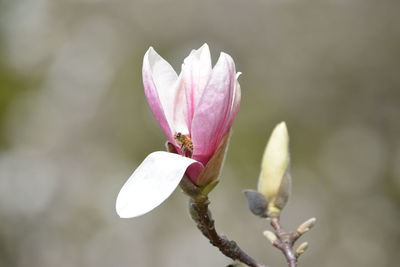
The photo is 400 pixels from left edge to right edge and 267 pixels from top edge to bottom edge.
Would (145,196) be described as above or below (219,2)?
below

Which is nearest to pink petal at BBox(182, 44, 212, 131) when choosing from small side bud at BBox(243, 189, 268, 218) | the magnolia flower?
the magnolia flower

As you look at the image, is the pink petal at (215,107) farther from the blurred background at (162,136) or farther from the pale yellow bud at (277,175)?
the blurred background at (162,136)

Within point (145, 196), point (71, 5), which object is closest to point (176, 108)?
point (145, 196)

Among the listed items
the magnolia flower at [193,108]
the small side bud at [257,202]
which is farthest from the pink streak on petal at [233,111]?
the small side bud at [257,202]

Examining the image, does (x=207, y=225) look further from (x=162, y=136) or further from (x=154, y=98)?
(x=162, y=136)

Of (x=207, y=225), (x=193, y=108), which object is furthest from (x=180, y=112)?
(x=207, y=225)

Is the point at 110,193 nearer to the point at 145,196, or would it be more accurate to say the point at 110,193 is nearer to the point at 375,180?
the point at 375,180
